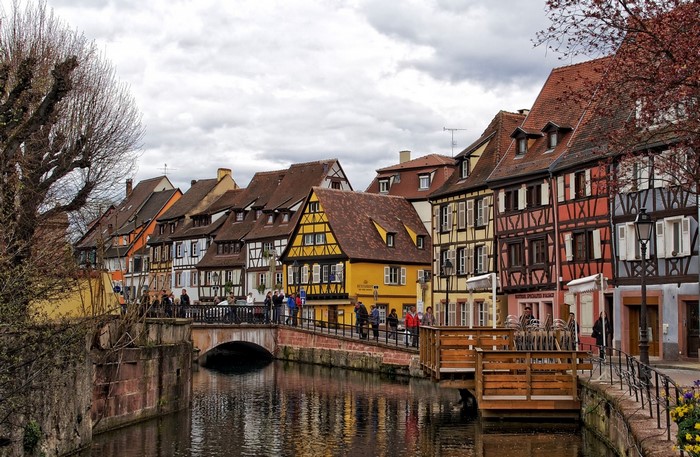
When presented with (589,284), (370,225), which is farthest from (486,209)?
(589,284)

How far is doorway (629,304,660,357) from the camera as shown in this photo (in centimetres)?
3244

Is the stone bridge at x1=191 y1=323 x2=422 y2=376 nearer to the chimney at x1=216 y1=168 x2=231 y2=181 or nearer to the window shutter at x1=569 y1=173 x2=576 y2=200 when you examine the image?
the window shutter at x1=569 y1=173 x2=576 y2=200

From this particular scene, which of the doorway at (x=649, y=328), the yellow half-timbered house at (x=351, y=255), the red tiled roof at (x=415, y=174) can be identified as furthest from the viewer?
the red tiled roof at (x=415, y=174)

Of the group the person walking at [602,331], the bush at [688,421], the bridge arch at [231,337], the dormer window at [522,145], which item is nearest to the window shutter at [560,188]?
the dormer window at [522,145]

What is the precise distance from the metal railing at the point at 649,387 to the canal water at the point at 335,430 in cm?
Answer: 150

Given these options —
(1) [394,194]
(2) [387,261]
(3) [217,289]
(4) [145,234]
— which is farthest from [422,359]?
(4) [145,234]

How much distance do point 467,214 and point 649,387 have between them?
3149 centimetres

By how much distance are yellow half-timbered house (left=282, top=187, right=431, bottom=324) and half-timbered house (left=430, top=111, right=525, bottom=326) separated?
6442 mm

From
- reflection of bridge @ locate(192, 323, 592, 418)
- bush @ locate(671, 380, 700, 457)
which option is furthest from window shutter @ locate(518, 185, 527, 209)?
bush @ locate(671, 380, 700, 457)

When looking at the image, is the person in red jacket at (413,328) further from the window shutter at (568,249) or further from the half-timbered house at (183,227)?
the half-timbered house at (183,227)

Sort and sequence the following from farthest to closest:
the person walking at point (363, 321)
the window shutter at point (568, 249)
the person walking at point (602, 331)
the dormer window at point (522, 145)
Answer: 1. the person walking at point (363, 321)
2. the dormer window at point (522, 145)
3. the window shutter at point (568, 249)
4. the person walking at point (602, 331)

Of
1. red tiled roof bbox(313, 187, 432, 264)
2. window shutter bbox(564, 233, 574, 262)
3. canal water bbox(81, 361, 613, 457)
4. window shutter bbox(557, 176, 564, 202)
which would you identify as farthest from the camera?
red tiled roof bbox(313, 187, 432, 264)

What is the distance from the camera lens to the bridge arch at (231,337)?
50125 millimetres

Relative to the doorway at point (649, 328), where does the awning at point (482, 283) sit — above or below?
above
